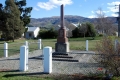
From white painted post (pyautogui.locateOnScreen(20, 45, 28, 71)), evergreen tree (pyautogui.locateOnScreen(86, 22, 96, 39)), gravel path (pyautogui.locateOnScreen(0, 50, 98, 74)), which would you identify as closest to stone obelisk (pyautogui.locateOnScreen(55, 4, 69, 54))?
gravel path (pyautogui.locateOnScreen(0, 50, 98, 74))

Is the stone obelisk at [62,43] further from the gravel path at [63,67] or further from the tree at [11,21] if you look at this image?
the tree at [11,21]

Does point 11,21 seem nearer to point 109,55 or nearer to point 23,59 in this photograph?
point 23,59

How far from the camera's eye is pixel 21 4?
1930 inches

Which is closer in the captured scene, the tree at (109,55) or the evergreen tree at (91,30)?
the tree at (109,55)

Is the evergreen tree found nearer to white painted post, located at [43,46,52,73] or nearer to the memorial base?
the memorial base

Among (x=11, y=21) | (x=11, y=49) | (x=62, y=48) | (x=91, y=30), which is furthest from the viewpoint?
(x=91, y=30)

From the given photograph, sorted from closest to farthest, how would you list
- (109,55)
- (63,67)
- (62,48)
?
(109,55)
(63,67)
(62,48)

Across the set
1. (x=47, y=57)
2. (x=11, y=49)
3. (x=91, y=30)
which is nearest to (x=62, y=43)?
(x=11, y=49)

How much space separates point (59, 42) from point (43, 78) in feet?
27.5

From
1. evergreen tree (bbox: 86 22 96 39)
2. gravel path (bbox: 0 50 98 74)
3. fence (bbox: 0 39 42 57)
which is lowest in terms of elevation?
gravel path (bbox: 0 50 98 74)

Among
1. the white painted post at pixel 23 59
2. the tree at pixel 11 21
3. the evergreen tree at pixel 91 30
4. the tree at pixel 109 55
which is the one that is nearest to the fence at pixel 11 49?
the white painted post at pixel 23 59

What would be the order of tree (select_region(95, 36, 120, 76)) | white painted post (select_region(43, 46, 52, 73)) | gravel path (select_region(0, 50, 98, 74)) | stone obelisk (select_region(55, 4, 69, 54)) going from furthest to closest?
stone obelisk (select_region(55, 4, 69, 54)), gravel path (select_region(0, 50, 98, 74)), white painted post (select_region(43, 46, 52, 73)), tree (select_region(95, 36, 120, 76))

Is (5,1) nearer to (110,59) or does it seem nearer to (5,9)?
(5,9)

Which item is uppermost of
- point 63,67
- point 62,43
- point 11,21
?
point 11,21
